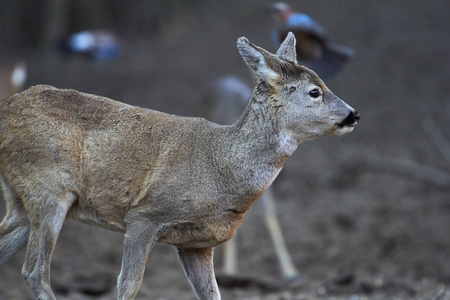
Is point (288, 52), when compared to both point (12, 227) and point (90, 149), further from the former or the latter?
point (12, 227)

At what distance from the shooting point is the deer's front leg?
557cm

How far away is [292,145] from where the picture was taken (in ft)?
17.7

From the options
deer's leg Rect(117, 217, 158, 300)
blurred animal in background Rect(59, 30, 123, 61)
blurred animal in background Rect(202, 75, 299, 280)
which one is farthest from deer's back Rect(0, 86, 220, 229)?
blurred animal in background Rect(59, 30, 123, 61)

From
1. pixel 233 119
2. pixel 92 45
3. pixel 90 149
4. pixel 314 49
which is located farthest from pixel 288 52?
pixel 92 45

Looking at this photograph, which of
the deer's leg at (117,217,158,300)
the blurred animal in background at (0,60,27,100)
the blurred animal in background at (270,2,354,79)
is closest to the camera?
the deer's leg at (117,217,158,300)

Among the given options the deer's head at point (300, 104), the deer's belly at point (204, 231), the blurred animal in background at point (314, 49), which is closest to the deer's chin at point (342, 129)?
the deer's head at point (300, 104)

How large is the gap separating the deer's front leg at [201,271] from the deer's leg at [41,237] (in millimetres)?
1032

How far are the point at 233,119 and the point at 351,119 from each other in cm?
461

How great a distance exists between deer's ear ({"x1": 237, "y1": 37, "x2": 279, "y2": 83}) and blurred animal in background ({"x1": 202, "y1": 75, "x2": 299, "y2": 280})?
13.9ft

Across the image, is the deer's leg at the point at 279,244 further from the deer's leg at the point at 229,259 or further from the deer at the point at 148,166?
the deer at the point at 148,166

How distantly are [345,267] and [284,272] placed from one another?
0.81 m

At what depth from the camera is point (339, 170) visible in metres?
11.6

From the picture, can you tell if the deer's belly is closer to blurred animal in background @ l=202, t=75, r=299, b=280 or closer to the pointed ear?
the pointed ear

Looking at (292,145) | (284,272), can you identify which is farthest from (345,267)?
(292,145)
